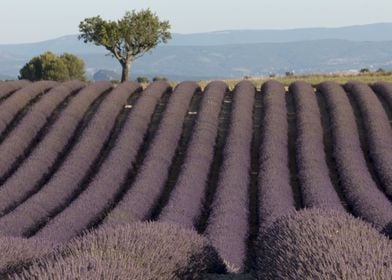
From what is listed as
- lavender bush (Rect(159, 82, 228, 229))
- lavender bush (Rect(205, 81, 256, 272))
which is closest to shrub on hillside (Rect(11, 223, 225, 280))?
lavender bush (Rect(205, 81, 256, 272))

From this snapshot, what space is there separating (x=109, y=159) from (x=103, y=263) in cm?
1251

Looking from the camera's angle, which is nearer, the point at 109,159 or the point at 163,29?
the point at 109,159

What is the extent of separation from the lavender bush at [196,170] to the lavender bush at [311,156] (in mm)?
2424

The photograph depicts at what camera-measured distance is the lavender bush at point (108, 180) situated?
13.0 meters

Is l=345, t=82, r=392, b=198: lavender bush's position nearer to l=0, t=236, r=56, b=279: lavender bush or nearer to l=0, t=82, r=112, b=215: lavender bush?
l=0, t=82, r=112, b=215: lavender bush

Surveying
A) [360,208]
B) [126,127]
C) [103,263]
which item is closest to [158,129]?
[126,127]

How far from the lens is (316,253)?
601cm

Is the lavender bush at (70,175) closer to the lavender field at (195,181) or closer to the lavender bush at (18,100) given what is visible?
the lavender field at (195,181)

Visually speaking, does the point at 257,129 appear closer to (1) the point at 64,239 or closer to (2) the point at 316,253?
(1) the point at 64,239

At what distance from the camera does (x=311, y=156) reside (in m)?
18.1

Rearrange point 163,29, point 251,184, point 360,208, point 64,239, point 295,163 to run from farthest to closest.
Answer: point 163,29 → point 295,163 → point 251,184 → point 360,208 → point 64,239

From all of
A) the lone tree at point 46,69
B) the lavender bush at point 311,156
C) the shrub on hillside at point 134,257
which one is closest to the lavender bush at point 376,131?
the lavender bush at point 311,156

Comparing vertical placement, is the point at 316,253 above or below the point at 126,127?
above

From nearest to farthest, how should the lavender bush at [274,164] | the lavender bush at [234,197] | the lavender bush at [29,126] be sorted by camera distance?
the lavender bush at [234,197], the lavender bush at [274,164], the lavender bush at [29,126]
